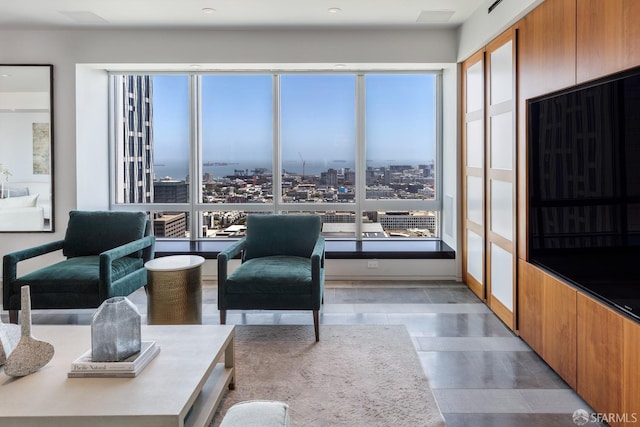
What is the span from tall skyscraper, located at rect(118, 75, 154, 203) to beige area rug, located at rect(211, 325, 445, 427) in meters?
2.80

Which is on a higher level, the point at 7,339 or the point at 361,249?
the point at 361,249

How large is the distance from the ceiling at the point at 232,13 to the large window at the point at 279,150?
2.79 feet

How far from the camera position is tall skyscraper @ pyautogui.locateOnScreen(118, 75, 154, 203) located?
563 centimetres

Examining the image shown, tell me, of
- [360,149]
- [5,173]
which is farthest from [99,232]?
[360,149]

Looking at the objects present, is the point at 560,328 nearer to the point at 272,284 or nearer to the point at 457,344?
the point at 457,344

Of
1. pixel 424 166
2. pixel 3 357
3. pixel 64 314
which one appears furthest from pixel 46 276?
pixel 424 166

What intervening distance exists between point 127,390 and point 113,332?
29cm

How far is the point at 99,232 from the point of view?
4.16 meters

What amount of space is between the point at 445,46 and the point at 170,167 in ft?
11.1

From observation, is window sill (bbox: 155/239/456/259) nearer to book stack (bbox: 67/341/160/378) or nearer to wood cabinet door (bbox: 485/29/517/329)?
wood cabinet door (bbox: 485/29/517/329)

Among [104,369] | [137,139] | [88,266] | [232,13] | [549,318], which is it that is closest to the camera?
[104,369]

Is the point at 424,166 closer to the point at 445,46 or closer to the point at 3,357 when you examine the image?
the point at 445,46

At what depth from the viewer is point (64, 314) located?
13.1 ft

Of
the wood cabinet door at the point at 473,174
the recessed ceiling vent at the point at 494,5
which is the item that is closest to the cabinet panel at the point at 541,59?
the recessed ceiling vent at the point at 494,5
